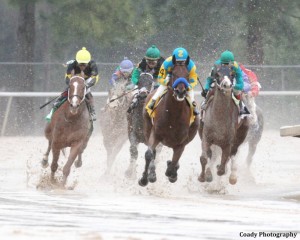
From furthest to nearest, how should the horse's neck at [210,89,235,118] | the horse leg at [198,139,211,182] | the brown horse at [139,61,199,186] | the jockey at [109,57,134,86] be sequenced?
1. the jockey at [109,57,134,86]
2. the horse leg at [198,139,211,182]
3. the horse's neck at [210,89,235,118]
4. the brown horse at [139,61,199,186]

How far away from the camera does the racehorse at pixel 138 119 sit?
19.1 meters

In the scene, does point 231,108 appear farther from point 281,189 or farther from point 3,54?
point 3,54

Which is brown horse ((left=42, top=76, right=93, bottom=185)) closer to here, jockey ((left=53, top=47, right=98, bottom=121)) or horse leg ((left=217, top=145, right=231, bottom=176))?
jockey ((left=53, top=47, right=98, bottom=121))

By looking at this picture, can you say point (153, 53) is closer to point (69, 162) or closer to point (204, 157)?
point (204, 157)

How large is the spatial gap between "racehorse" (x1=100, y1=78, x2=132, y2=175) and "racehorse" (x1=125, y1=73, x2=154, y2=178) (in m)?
2.21

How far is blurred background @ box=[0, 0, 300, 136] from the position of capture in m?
31.4

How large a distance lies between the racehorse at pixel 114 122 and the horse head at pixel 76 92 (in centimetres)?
392

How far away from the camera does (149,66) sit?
19266 millimetres

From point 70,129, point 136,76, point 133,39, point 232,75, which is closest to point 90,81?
point 70,129

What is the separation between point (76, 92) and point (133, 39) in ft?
49.9

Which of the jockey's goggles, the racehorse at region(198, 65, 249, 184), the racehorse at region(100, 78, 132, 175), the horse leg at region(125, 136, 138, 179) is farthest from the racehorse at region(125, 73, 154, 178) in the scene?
the racehorse at region(100, 78, 132, 175)

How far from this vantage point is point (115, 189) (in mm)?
18156

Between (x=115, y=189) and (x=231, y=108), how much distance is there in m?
2.11

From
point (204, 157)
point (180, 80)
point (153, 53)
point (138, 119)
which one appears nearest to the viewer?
point (180, 80)
